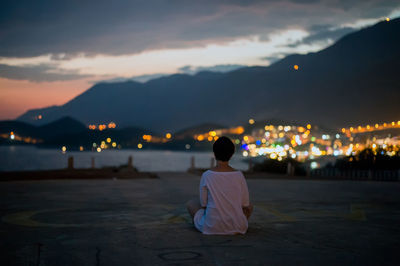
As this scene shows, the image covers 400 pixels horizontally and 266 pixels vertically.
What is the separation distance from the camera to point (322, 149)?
189m

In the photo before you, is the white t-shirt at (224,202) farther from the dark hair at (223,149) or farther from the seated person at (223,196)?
the dark hair at (223,149)

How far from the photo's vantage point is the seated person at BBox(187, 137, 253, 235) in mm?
6332

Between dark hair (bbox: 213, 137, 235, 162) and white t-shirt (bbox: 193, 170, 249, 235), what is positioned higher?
dark hair (bbox: 213, 137, 235, 162)

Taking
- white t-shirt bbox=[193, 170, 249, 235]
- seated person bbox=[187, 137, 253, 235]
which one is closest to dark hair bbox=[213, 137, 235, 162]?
seated person bbox=[187, 137, 253, 235]

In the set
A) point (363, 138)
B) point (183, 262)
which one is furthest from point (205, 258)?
point (363, 138)

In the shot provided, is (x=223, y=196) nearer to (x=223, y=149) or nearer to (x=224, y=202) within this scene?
(x=224, y=202)

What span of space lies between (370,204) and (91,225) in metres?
7.01

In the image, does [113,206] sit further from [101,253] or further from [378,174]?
[378,174]

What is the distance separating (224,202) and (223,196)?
0.28ft

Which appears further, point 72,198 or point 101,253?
point 72,198

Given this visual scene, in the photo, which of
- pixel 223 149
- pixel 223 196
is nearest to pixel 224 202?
pixel 223 196

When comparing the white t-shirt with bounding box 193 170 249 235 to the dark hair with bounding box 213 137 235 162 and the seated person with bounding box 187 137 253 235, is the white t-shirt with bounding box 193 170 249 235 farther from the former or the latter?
the dark hair with bounding box 213 137 235 162

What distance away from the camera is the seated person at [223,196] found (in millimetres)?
6332

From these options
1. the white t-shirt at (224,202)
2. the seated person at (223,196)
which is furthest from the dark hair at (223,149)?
the white t-shirt at (224,202)
